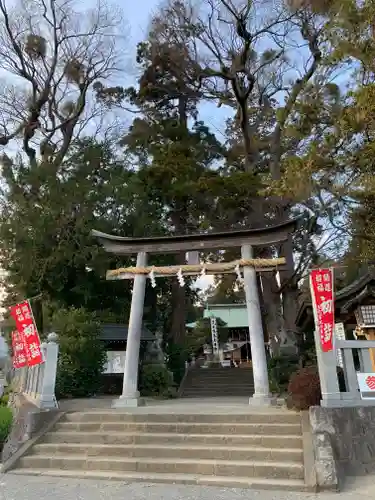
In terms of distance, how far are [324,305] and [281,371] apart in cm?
749

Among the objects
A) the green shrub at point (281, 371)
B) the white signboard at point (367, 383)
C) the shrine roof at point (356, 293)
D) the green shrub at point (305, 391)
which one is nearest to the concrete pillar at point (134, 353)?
the green shrub at point (305, 391)

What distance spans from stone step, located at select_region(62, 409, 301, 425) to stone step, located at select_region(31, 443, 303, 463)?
31.4 inches

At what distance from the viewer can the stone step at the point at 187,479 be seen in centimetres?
609

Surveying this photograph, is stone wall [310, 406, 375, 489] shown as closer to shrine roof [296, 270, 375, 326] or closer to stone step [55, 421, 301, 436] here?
stone step [55, 421, 301, 436]

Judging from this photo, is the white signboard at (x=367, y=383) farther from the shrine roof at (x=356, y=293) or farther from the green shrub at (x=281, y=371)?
the green shrub at (x=281, y=371)

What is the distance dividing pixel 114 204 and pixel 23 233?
4184 millimetres

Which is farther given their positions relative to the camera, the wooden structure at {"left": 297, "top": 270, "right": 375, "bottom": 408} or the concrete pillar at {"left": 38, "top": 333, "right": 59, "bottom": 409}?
the concrete pillar at {"left": 38, "top": 333, "right": 59, "bottom": 409}

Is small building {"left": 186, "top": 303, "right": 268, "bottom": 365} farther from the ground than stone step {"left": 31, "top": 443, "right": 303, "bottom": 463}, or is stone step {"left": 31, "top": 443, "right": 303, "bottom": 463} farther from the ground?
small building {"left": 186, "top": 303, "right": 268, "bottom": 365}

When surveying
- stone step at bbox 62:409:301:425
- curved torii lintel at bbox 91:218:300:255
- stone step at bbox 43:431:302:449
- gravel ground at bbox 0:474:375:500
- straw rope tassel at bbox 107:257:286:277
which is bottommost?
gravel ground at bbox 0:474:375:500

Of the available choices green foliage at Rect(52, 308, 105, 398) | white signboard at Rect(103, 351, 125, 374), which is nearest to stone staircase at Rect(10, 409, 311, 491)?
green foliage at Rect(52, 308, 105, 398)

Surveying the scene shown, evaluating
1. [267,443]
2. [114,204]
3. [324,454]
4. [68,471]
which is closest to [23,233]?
[114,204]

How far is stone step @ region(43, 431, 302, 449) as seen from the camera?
284 inches

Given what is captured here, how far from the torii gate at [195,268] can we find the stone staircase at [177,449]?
81.9 inches

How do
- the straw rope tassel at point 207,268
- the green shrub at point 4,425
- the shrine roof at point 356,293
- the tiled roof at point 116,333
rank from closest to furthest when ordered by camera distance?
the green shrub at point 4,425 → the straw rope tassel at point 207,268 → the shrine roof at point 356,293 → the tiled roof at point 116,333
